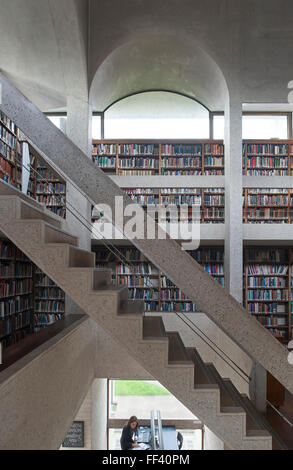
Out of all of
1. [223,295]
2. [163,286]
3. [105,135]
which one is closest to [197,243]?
[163,286]

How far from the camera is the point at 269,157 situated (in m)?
7.11

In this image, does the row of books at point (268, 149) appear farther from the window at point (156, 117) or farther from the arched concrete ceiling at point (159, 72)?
the window at point (156, 117)

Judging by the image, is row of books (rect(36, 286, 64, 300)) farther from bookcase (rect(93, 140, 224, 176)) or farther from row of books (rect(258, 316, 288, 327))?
row of books (rect(258, 316, 288, 327))

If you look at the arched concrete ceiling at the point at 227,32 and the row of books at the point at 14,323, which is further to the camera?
the arched concrete ceiling at the point at 227,32

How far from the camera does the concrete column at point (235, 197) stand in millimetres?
6176

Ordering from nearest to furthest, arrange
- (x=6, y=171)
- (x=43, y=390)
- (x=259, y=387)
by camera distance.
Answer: (x=43, y=390)
(x=259, y=387)
(x=6, y=171)

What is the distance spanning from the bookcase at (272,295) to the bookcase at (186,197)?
3.76ft

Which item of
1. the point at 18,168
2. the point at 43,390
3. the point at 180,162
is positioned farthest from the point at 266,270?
the point at 43,390

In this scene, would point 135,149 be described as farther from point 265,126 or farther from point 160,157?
point 265,126

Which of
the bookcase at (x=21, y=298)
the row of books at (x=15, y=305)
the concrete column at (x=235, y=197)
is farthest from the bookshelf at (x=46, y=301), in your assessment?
the concrete column at (x=235, y=197)

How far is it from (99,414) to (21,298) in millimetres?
2431

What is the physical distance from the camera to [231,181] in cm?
619

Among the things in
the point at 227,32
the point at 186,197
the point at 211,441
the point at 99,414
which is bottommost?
the point at 211,441
